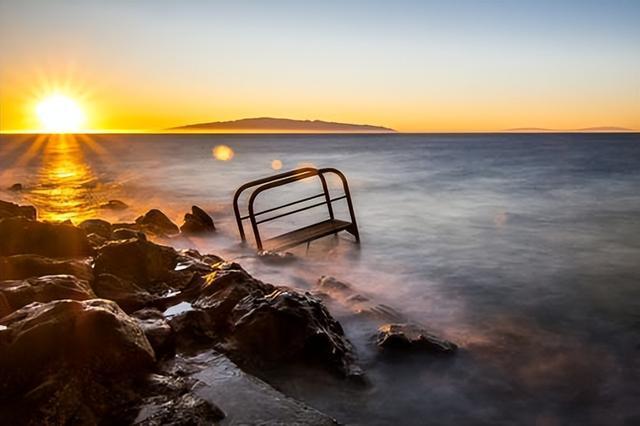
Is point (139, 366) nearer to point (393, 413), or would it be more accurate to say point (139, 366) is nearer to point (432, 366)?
point (393, 413)

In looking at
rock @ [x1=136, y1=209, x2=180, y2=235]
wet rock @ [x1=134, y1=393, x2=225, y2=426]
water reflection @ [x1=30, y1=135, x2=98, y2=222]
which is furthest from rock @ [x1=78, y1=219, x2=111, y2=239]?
water reflection @ [x1=30, y1=135, x2=98, y2=222]

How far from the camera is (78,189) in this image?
1210 inches

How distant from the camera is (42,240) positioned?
25.3 ft

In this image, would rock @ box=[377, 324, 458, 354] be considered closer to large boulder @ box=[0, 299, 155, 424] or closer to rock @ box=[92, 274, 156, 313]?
large boulder @ box=[0, 299, 155, 424]

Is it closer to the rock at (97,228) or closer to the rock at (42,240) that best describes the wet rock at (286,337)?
the rock at (42,240)

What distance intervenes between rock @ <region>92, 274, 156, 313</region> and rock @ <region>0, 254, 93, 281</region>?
0.21 meters

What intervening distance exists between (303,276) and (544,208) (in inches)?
567

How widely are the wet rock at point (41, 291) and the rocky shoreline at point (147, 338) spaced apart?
1 centimetres

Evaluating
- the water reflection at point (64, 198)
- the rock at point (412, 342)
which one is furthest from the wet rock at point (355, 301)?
the water reflection at point (64, 198)

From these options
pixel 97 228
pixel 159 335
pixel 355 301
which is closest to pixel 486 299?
pixel 355 301

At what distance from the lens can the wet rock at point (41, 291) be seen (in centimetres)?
492

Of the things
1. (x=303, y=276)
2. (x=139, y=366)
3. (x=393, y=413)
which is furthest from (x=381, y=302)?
(x=139, y=366)

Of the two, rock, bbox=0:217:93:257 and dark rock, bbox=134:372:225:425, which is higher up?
rock, bbox=0:217:93:257

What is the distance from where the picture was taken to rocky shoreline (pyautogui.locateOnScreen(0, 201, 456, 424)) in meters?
3.72
